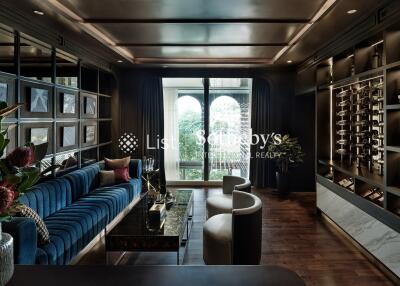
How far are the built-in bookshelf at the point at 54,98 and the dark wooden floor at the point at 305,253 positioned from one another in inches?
62.4

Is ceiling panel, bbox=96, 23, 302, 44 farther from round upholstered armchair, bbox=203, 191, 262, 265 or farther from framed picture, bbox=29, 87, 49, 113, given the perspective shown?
round upholstered armchair, bbox=203, 191, 262, 265

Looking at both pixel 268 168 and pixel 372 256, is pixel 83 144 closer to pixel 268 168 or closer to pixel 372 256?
pixel 268 168

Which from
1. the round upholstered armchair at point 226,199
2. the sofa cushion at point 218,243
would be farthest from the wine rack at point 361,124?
the sofa cushion at point 218,243

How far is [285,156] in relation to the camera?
6168mm

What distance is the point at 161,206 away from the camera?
334cm

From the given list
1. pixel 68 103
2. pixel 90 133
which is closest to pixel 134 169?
pixel 90 133

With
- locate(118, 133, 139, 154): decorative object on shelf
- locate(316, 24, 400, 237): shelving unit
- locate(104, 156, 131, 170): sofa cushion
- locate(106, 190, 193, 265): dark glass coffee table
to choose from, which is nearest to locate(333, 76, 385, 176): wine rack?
locate(316, 24, 400, 237): shelving unit

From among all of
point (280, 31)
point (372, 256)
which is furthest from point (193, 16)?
point (372, 256)

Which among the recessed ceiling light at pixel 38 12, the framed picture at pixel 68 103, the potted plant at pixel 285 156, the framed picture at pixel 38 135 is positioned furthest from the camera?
the potted plant at pixel 285 156

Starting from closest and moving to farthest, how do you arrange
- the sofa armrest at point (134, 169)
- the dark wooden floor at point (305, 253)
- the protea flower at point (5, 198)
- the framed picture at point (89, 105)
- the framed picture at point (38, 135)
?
1. the protea flower at point (5, 198)
2. the dark wooden floor at point (305, 253)
3. the framed picture at point (38, 135)
4. the framed picture at point (89, 105)
5. the sofa armrest at point (134, 169)

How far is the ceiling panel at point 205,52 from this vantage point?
16.7ft

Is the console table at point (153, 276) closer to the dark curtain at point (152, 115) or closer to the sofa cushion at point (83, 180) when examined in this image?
the sofa cushion at point (83, 180)

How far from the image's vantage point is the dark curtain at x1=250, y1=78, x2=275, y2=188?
6.93 m

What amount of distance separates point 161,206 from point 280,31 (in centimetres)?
276
